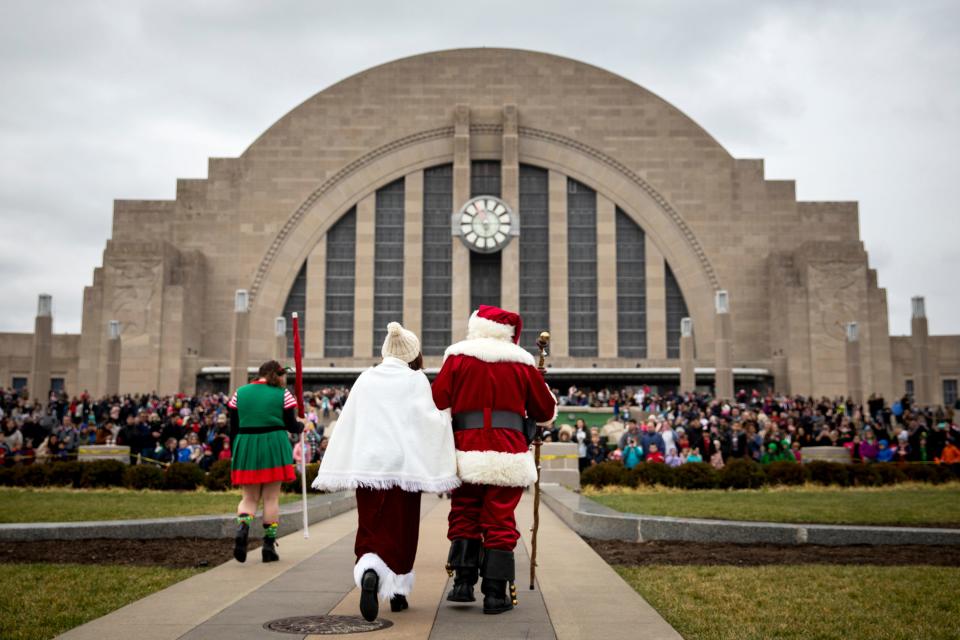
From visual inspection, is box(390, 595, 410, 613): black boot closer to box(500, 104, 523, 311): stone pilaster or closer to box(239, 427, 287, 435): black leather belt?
box(239, 427, 287, 435): black leather belt

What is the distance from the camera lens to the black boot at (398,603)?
6.68 metres

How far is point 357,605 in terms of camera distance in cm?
685

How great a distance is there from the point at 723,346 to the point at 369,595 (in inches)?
1203

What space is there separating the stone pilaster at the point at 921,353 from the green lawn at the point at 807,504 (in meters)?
19.6

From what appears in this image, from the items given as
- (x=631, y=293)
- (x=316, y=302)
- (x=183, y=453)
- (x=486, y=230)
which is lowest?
(x=183, y=453)

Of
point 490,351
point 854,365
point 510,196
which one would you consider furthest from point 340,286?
point 490,351

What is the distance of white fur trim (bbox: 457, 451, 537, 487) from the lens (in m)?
6.96

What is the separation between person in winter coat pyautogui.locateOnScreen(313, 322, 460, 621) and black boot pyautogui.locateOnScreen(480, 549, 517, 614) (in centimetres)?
52

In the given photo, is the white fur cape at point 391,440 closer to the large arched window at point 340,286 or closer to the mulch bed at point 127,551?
the mulch bed at point 127,551

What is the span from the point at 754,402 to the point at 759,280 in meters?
11.3

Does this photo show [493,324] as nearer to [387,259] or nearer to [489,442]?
[489,442]

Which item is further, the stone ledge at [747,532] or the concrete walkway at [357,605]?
the stone ledge at [747,532]

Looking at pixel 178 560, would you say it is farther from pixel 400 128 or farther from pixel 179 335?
pixel 400 128

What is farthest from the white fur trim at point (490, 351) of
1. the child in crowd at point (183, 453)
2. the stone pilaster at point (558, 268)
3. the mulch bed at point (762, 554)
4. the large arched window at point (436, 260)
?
the large arched window at point (436, 260)
